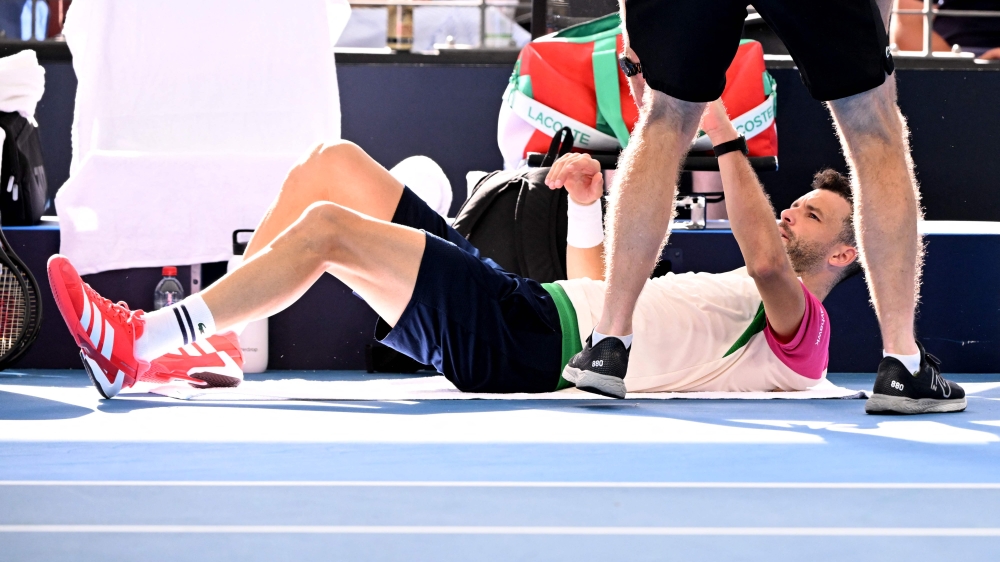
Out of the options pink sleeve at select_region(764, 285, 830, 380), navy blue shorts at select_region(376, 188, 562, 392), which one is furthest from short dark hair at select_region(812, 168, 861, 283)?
navy blue shorts at select_region(376, 188, 562, 392)

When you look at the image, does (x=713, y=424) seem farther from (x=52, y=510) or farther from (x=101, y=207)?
(x=101, y=207)

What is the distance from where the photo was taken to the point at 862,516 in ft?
4.25

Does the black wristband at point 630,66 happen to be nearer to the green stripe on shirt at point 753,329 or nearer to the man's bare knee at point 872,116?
the man's bare knee at point 872,116

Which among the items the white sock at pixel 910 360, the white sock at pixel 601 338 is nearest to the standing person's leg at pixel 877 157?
the white sock at pixel 910 360

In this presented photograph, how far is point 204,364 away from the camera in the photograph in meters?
2.60

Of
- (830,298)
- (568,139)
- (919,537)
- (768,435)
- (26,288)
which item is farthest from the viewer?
(830,298)

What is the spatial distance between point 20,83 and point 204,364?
1468 mm

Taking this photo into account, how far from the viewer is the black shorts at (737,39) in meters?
2.07

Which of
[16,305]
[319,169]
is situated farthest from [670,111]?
[16,305]

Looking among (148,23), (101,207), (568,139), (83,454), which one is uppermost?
(148,23)

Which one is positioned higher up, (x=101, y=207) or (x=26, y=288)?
(x=101, y=207)

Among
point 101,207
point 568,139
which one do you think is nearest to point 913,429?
point 568,139

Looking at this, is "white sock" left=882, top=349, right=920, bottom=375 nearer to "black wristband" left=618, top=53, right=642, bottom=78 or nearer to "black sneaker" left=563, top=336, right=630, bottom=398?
"black sneaker" left=563, top=336, right=630, bottom=398

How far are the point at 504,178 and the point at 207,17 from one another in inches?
55.9
